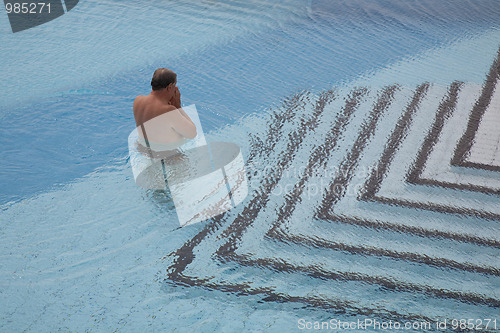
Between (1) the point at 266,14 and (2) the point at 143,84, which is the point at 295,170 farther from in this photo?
(1) the point at 266,14

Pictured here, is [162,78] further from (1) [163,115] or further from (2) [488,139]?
(2) [488,139]

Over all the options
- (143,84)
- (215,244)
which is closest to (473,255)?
(215,244)

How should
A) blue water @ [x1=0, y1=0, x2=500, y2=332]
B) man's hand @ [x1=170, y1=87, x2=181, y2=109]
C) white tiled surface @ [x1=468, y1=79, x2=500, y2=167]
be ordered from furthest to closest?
white tiled surface @ [x1=468, y1=79, x2=500, y2=167] → man's hand @ [x1=170, y1=87, x2=181, y2=109] → blue water @ [x1=0, y1=0, x2=500, y2=332]

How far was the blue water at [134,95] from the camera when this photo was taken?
5.87 ft

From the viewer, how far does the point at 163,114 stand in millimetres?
2139

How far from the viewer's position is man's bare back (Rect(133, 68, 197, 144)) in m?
2.10

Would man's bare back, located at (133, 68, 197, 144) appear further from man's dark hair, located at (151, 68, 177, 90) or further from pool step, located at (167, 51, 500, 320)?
pool step, located at (167, 51, 500, 320)

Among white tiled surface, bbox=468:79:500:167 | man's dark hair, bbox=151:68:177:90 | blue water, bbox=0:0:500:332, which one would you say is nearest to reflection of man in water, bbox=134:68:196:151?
man's dark hair, bbox=151:68:177:90

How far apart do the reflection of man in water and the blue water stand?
276 millimetres

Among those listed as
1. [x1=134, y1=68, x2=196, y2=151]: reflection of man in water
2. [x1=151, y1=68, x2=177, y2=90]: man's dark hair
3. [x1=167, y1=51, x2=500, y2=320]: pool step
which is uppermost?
[x1=151, y1=68, x2=177, y2=90]: man's dark hair

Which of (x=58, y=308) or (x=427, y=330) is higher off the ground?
(x=58, y=308)

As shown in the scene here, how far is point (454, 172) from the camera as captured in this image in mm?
2371

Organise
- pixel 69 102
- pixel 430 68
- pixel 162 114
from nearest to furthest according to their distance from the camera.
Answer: pixel 162 114
pixel 69 102
pixel 430 68

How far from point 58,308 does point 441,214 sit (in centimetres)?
170
